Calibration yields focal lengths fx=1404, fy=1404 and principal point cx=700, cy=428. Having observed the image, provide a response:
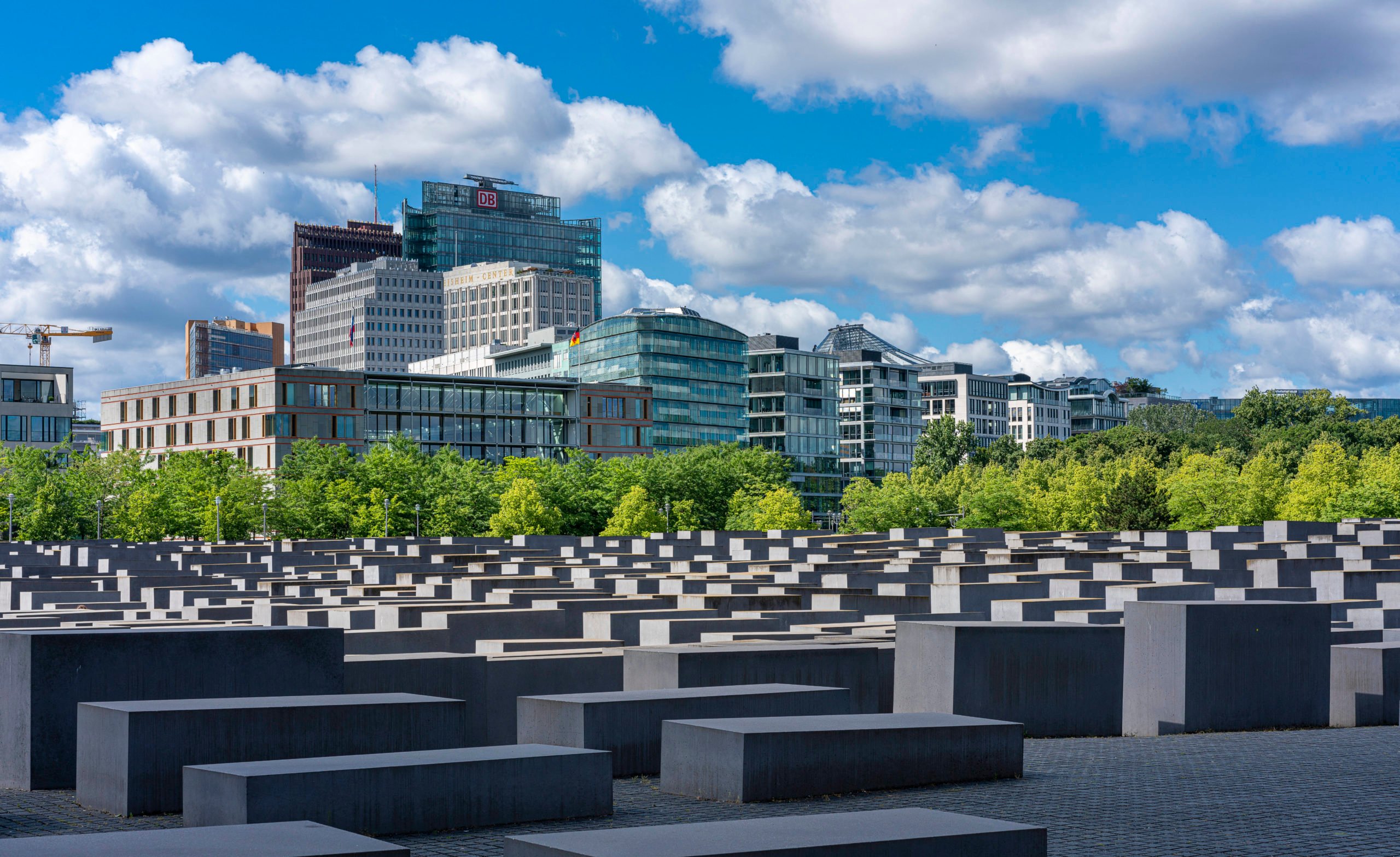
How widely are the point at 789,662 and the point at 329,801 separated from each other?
280 inches

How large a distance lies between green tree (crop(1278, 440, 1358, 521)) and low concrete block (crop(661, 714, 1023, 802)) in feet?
203

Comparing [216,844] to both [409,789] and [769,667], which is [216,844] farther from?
[769,667]

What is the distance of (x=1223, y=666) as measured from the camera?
54.6ft

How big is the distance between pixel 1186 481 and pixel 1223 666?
210 feet

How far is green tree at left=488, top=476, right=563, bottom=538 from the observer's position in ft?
281

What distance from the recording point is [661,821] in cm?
987

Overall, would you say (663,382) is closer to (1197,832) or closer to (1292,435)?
(1292,435)

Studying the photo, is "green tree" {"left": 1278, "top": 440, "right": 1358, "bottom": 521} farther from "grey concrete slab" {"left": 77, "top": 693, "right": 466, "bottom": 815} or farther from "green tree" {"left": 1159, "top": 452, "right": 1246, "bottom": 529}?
"grey concrete slab" {"left": 77, "top": 693, "right": 466, "bottom": 815}

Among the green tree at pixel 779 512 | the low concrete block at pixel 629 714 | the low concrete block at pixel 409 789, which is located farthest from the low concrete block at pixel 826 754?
the green tree at pixel 779 512

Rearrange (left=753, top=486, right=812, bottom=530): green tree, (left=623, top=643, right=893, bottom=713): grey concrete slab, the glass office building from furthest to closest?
the glass office building < (left=753, top=486, right=812, bottom=530): green tree < (left=623, top=643, right=893, bottom=713): grey concrete slab

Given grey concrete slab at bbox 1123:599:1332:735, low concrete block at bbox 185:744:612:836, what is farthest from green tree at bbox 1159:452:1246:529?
low concrete block at bbox 185:744:612:836

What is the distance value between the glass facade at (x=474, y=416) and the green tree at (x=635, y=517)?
Answer: 3530 cm

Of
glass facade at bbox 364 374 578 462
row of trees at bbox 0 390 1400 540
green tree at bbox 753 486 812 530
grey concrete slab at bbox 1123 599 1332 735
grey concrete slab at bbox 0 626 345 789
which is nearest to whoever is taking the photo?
grey concrete slab at bbox 0 626 345 789

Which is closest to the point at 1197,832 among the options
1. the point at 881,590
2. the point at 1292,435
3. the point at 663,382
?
the point at 881,590
